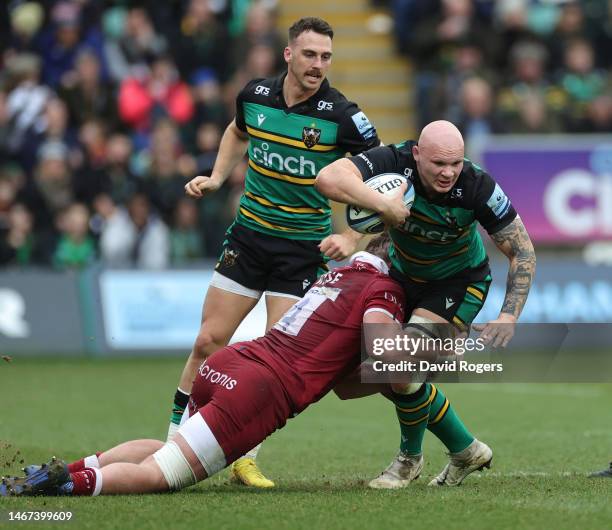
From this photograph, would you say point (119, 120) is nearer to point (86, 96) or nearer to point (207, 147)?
point (86, 96)

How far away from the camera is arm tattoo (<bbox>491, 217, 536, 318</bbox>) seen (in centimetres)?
721

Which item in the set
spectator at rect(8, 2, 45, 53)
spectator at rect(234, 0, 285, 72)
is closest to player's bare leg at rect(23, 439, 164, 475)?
spectator at rect(234, 0, 285, 72)

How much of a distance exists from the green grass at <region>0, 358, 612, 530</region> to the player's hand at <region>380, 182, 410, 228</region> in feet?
4.84

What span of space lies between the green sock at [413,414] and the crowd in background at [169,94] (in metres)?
9.35

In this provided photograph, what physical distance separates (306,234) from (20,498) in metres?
2.69

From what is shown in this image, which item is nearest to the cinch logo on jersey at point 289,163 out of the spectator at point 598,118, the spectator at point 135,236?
the spectator at point 135,236

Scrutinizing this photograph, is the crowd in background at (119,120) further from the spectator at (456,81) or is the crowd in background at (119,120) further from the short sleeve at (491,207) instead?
the short sleeve at (491,207)

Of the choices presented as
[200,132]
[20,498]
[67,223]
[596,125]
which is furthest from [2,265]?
[20,498]

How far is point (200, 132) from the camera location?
18312 mm

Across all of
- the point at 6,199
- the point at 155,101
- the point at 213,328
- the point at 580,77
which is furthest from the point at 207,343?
the point at 580,77

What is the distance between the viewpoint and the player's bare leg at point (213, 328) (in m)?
8.50

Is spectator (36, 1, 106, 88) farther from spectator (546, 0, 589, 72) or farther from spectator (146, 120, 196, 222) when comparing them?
spectator (546, 0, 589, 72)

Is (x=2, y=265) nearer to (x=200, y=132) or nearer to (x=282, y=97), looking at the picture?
(x=200, y=132)

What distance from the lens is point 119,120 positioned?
1881 cm
